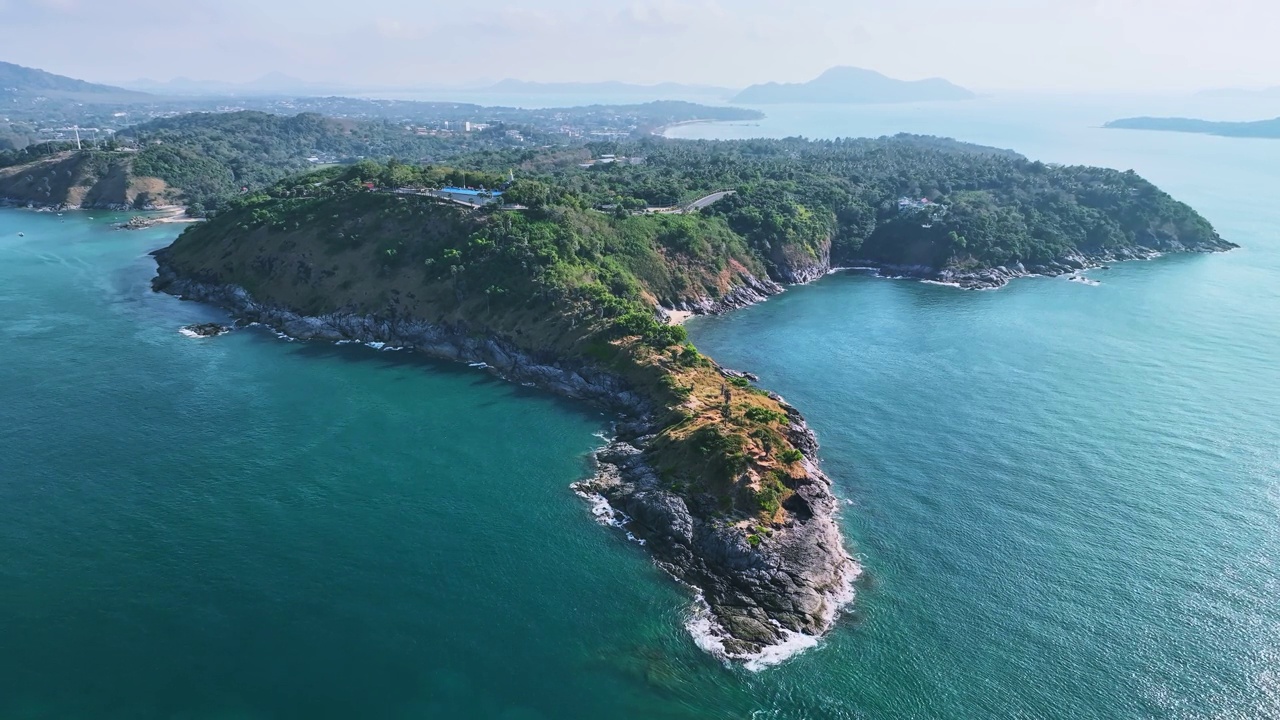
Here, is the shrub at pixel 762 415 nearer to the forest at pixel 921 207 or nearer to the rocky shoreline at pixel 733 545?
the rocky shoreline at pixel 733 545

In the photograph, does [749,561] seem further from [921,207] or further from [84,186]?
[84,186]

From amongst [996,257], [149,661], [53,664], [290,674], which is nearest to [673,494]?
[290,674]

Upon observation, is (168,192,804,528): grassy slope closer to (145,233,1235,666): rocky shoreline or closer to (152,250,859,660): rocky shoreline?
(145,233,1235,666): rocky shoreline

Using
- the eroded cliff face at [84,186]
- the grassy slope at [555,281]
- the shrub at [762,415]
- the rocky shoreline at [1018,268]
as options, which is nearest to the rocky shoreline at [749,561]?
the grassy slope at [555,281]

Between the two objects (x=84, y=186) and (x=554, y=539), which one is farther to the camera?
(x=84, y=186)

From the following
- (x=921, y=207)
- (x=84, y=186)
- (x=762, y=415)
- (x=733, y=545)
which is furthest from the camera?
(x=84, y=186)

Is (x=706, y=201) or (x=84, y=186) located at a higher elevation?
(x=84, y=186)

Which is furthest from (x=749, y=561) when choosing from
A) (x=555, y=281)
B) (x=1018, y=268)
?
(x=1018, y=268)
